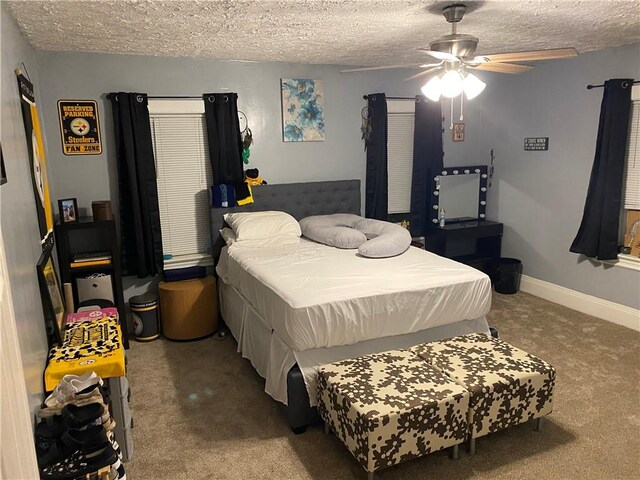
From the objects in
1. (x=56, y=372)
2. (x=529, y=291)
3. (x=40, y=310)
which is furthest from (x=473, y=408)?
(x=529, y=291)

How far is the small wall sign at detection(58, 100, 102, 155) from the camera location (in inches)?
155

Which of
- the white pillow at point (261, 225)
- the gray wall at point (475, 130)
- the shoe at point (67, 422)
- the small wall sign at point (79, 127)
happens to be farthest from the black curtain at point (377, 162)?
the shoe at point (67, 422)

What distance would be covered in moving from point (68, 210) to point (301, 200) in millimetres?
2034

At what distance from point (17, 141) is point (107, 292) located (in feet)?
5.57

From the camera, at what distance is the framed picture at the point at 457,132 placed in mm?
5430

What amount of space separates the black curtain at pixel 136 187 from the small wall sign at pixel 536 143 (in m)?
3.69

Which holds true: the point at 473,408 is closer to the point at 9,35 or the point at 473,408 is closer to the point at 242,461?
the point at 242,461

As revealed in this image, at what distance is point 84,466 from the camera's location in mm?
1909

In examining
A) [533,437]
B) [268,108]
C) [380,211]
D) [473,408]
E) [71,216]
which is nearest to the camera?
[473,408]

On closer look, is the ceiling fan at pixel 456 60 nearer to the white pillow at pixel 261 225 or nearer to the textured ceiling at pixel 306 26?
the textured ceiling at pixel 306 26

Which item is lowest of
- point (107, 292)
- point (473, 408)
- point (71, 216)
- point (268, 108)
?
point (473, 408)

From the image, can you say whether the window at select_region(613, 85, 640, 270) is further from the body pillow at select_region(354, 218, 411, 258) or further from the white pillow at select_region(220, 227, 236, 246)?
the white pillow at select_region(220, 227, 236, 246)

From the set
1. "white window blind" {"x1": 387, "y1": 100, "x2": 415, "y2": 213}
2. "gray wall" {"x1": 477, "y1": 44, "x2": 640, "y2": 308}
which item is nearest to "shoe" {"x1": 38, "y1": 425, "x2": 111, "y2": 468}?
"white window blind" {"x1": 387, "y1": 100, "x2": 415, "y2": 213}

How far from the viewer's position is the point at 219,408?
10.1 ft
